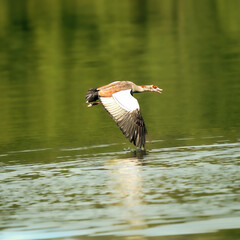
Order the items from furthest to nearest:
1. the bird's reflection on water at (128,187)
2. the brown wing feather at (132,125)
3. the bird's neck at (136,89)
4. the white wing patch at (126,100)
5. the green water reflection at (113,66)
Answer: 1. the green water reflection at (113,66)
2. the bird's neck at (136,89)
3. the white wing patch at (126,100)
4. the brown wing feather at (132,125)
5. the bird's reflection on water at (128,187)

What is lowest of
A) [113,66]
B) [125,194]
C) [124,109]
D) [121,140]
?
[125,194]

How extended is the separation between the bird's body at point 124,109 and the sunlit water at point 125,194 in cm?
61

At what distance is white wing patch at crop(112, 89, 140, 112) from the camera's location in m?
17.7

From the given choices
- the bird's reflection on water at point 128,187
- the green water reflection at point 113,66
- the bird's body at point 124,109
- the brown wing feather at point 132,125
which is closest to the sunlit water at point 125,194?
the bird's reflection on water at point 128,187

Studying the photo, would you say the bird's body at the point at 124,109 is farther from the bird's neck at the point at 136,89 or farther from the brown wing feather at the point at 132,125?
the bird's neck at the point at 136,89

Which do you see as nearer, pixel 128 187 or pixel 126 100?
pixel 128 187

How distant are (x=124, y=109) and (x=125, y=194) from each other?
4349 mm

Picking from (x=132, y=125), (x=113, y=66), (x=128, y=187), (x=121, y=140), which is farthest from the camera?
(x=113, y=66)

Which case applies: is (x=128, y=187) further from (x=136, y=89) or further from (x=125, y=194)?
(x=136, y=89)

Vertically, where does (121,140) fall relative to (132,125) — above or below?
below

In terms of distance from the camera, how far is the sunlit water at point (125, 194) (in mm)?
11883

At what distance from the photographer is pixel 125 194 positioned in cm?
1355

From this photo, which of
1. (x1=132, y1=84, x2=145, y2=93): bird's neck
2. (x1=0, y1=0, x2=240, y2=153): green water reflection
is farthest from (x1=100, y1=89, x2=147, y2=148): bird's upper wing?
(x1=0, y1=0, x2=240, y2=153): green water reflection

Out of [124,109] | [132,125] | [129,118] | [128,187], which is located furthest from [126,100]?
[128,187]
